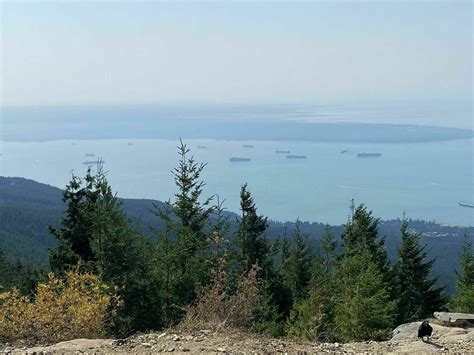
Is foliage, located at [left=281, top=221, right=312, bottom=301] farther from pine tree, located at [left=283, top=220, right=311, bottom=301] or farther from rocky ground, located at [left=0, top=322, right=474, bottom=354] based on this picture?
rocky ground, located at [left=0, top=322, right=474, bottom=354]

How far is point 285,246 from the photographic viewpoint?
38688 millimetres

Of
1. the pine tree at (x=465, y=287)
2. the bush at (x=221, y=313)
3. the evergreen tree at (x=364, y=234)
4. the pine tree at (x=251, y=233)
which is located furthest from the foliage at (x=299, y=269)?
the bush at (x=221, y=313)

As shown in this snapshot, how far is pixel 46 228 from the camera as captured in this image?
111 metres

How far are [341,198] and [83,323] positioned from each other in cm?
18931

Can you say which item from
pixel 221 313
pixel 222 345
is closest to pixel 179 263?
pixel 221 313

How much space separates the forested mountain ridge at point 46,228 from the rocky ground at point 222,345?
5938cm

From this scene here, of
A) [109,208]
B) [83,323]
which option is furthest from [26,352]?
[109,208]

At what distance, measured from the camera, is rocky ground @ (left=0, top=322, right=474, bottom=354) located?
724 centimetres

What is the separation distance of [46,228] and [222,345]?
112m

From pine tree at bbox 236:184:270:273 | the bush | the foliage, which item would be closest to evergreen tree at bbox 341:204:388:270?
the foliage

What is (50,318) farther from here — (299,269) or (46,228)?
(46,228)

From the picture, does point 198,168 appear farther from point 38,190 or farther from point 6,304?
point 38,190

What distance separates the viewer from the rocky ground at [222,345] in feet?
23.8

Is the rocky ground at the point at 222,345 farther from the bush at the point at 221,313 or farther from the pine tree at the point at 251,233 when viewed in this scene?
the pine tree at the point at 251,233
